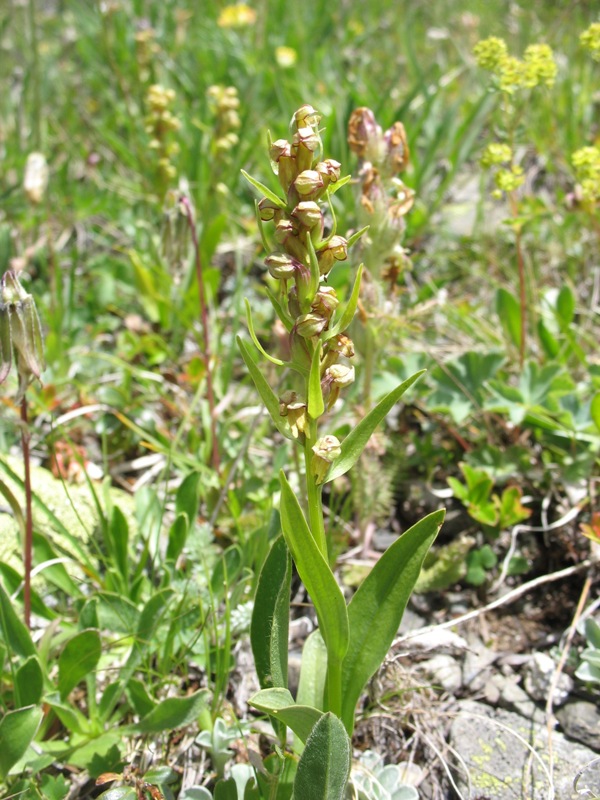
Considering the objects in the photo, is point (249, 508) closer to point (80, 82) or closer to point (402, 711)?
point (402, 711)

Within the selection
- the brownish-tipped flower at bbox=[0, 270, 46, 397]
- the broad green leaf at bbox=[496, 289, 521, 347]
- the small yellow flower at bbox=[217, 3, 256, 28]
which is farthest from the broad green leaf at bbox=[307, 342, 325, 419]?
the small yellow flower at bbox=[217, 3, 256, 28]

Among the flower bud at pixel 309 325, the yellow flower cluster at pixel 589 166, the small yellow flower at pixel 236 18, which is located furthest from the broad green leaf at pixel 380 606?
the small yellow flower at pixel 236 18

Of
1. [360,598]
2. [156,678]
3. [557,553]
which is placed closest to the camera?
[360,598]

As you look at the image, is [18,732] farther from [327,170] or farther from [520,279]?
[520,279]

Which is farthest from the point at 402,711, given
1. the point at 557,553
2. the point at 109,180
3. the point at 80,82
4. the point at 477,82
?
the point at 80,82

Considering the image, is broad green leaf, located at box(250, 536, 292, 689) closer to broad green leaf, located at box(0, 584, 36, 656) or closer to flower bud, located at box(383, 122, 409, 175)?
broad green leaf, located at box(0, 584, 36, 656)
